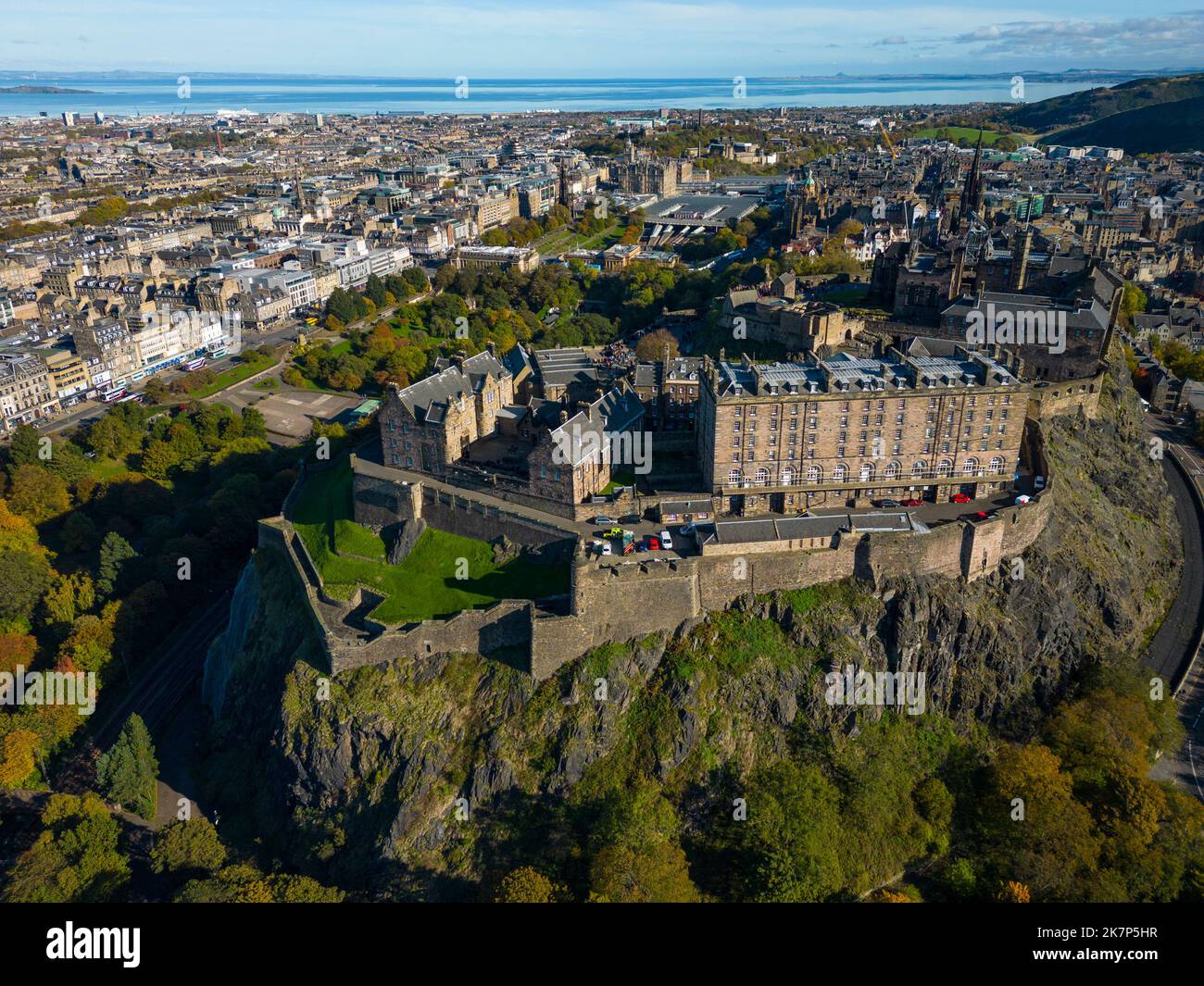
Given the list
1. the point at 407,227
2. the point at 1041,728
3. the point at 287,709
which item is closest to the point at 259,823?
the point at 287,709

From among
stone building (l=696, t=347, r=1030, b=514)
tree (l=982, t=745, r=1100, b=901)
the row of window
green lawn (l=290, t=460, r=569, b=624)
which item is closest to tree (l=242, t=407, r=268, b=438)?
green lawn (l=290, t=460, r=569, b=624)

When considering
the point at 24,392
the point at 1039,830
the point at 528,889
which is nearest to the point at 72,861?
the point at 528,889

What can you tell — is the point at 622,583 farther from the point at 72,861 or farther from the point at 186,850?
the point at 72,861

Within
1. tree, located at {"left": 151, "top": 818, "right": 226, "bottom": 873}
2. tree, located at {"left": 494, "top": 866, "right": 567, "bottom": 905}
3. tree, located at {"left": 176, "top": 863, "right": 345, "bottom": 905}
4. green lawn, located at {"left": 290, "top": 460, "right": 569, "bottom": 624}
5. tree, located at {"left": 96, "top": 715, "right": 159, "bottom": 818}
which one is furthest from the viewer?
tree, located at {"left": 96, "top": 715, "right": 159, "bottom": 818}

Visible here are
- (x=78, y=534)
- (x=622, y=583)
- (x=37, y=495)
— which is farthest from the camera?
(x=37, y=495)

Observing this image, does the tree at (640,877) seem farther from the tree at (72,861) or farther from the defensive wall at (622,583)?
the tree at (72,861)

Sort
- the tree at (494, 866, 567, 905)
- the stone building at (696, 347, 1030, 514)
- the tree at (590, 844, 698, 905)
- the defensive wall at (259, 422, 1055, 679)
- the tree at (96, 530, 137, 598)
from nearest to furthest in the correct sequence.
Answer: the tree at (590, 844, 698, 905) < the tree at (494, 866, 567, 905) < the defensive wall at (259, 422, 1055, 679) < the stone building at (696, 347, 1030, 514) < the tree at (96, 530, 137, 598)

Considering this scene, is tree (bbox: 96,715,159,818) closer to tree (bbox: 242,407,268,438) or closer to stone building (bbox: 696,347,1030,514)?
stone building (bbox: 696,347,1030,514)
